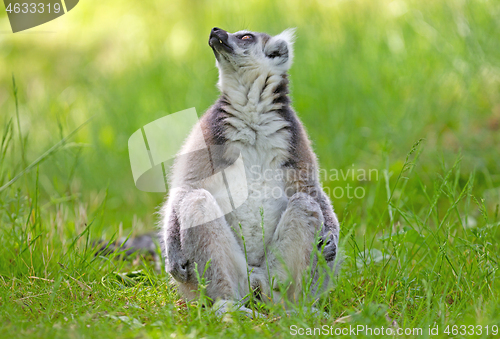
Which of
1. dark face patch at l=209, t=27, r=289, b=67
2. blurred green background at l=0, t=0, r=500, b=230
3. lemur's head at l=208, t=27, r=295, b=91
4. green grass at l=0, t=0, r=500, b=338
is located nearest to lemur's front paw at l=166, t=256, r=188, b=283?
green grass at l=0, t=0, r=500, b=338

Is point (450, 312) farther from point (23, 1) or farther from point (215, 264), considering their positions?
point (23, 1)

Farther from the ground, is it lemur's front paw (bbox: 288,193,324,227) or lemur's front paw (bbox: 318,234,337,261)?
lemur's front paw (bbox: 288,193,324,227)

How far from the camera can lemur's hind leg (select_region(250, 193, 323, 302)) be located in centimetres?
271

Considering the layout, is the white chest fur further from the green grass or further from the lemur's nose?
the lemur's nose

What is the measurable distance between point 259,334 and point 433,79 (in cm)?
498

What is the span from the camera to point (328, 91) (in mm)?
6418

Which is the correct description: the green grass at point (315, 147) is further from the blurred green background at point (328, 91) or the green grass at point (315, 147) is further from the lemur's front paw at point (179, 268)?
the lemur's front paw at point (179, 268)

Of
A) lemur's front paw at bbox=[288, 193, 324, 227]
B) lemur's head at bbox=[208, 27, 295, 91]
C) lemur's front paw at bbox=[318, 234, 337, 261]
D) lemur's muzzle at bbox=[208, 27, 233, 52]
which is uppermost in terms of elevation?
lemur's muzzle at bbox=[208, 27, 233, 52]

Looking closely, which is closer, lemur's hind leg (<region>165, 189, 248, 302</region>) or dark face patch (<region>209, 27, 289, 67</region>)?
lemur's hind leg (<region>165, 189, 248, 302</region>)

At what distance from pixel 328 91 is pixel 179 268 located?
4.30 m

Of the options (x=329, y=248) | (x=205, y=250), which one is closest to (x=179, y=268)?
(x=205, y=250)

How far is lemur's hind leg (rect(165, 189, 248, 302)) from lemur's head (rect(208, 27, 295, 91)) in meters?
0.94

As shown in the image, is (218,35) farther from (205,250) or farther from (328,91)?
(328,91)

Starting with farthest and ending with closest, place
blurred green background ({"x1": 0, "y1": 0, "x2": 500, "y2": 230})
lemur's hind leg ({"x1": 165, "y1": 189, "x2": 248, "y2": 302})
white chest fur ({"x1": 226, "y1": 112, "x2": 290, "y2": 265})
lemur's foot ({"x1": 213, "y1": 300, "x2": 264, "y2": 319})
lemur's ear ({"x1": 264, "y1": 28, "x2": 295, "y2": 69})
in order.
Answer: blurred green background ({"x1": 0, "y1": 0, "x2": 500, "y2": 230})
lemur's ear ({"x1": 264, "y1": 28, "x2": 295, "y2": 69})
white chest fur ({"x1": 226, "y1": 112, "x2": 290, "y2": 265})
lemur's hind leg ({"x1": 165, "y1": 189, "x2": 248, "y2": 302})
lemur's foot ({"x1": 213, "y1": 300, "x2": 264, "y2": 319})
